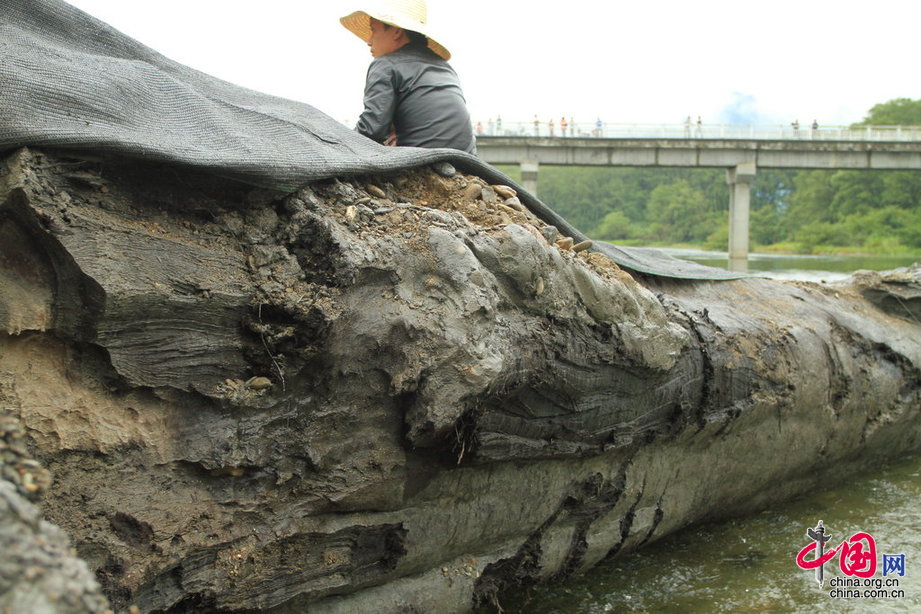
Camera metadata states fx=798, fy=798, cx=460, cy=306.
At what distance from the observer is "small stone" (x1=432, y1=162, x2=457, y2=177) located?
10.8 feet

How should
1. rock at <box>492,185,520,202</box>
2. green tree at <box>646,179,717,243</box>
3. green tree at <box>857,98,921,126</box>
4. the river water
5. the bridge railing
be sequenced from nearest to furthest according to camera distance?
the river water, rock at <box>492,185,520,202</box>, the bridge railing, green tree at <box>857,98,921,126</box>, green tree at <box>646,179,717,243</box>

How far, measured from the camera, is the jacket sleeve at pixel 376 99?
11.8 feet

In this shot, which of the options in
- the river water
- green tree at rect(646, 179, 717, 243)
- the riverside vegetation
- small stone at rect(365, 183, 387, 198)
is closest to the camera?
small stone at rect(365, 183, 387, 198)

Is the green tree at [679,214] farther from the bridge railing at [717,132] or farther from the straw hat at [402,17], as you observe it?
the straw hat at [402,17]

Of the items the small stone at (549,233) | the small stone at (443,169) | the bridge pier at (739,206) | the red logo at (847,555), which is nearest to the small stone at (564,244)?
the small stone at (549,233)

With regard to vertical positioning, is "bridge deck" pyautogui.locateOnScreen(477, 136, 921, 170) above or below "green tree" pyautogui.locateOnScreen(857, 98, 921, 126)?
below

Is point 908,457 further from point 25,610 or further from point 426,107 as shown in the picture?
point 25,610

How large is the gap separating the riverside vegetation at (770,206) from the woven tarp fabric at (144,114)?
29939 millimetres

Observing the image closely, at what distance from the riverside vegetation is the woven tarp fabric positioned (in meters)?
29.9

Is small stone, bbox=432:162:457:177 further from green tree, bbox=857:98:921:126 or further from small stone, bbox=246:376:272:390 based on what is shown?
green tree, bbox=857:98:921:126

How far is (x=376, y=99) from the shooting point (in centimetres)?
360

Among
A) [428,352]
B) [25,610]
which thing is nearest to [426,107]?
[428,352]

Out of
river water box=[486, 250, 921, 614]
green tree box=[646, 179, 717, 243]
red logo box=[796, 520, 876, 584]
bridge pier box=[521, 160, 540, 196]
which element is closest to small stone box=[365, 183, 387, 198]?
river water box=[486, 250, 921, 614]

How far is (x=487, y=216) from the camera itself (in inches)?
122
